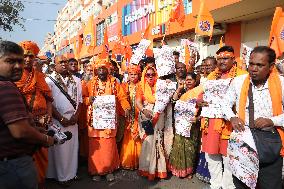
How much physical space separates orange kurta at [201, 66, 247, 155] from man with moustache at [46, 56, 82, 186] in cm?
212

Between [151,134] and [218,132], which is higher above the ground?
[218,132]

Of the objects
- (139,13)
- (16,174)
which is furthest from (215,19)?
(16,174)

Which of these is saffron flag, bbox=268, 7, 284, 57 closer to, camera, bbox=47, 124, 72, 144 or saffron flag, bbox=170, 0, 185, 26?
camera, bbox=47, 124, 72, 144

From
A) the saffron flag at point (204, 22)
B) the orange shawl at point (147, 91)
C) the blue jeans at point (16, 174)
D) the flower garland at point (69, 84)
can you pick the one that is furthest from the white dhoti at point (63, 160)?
the saffron flag at point (204, 22)

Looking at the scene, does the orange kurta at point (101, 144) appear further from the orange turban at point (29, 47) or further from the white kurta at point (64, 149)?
the orange turban at point (29, 47)

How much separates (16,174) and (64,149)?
2.88m

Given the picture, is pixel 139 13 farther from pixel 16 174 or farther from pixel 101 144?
pixel 16 174

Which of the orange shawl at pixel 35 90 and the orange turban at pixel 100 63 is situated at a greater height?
the orange turban at pixel 100 63

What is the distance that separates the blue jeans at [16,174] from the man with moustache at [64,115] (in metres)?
2.56

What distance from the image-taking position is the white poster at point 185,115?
17.0ft

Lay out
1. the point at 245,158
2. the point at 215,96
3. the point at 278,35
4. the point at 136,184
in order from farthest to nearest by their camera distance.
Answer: the point at 278,35 < the point at 136,184 < the point at 215,96 < the point at 245,158

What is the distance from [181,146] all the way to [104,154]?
4.16ft

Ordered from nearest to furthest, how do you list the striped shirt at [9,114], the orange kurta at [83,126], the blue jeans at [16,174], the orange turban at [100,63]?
the striped shirt at [9,114]
the blue jeans at [16,174]
the orange turban at [100,63]
the orange kurta at [83,126]

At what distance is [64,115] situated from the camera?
5117 millimetres
